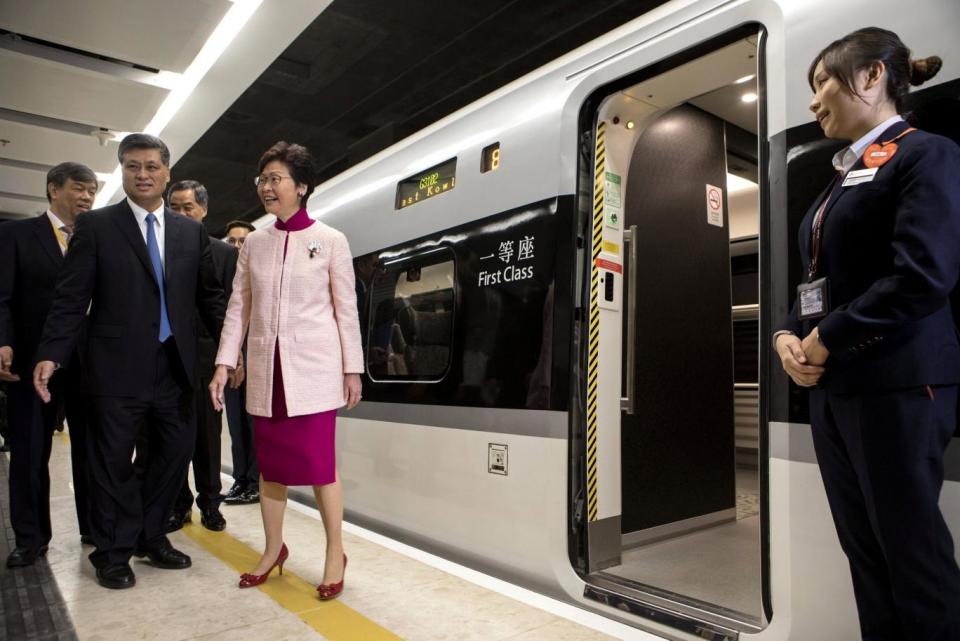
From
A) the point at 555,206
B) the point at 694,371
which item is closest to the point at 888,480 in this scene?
the point at 555,206

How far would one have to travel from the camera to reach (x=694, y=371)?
12.4 feet

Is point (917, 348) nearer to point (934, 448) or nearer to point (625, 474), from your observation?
point (934, 448)

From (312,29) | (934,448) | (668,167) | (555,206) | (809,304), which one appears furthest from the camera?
(312,29)

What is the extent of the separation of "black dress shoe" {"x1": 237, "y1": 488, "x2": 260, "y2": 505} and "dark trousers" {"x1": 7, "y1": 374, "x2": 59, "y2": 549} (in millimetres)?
1378

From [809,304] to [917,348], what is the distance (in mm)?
261

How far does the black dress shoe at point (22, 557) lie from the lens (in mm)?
2971

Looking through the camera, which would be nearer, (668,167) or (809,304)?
(809,304)

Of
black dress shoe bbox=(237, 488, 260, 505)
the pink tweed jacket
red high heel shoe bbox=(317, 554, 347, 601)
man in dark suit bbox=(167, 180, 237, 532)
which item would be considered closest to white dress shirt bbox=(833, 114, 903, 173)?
the pink tweed jacket

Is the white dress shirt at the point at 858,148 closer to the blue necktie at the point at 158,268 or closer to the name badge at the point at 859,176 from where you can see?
the name badge at the point at 859,176

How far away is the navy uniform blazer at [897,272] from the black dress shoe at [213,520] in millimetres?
3257

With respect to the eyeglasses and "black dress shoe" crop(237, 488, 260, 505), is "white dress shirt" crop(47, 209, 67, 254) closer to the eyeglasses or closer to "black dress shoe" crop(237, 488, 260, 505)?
the eyeglasses

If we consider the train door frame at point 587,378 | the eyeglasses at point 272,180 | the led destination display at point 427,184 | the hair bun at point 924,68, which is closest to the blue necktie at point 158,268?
the eyeglasses at point 272,180

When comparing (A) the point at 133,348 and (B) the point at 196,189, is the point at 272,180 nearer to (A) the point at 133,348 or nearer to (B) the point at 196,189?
(A) the point at 133,348

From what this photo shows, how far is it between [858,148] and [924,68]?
240 millimetres
